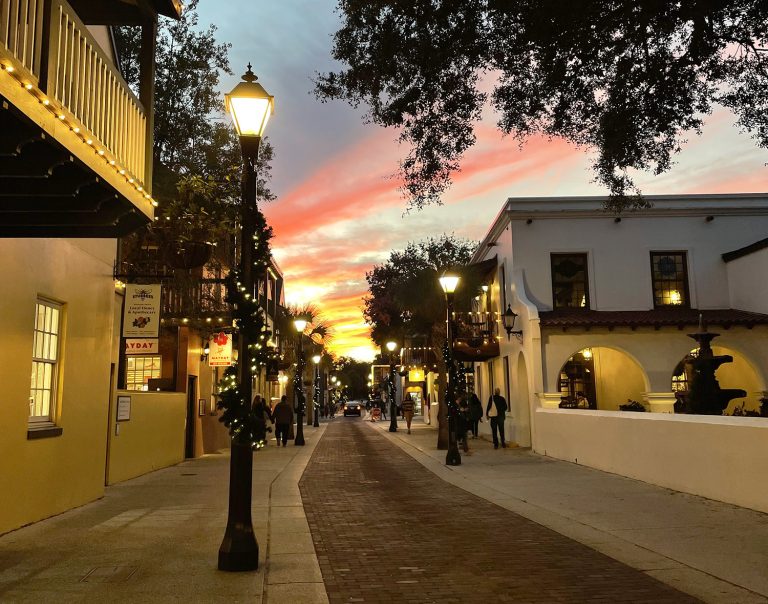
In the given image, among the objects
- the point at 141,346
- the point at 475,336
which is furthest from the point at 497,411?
the point at 141,346

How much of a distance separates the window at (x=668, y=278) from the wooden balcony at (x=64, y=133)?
59.9ft

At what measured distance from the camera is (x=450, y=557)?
23.1ft

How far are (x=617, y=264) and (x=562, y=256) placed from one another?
170cm

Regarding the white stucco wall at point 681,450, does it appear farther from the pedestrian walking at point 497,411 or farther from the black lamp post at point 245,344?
the black lamp post at point 245,344

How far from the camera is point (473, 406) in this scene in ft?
75.9

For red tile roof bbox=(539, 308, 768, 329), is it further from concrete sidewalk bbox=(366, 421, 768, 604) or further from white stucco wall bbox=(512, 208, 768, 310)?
concrete sidewalk bbox=(366, 421, 768, 604)

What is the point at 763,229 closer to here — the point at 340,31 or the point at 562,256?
the point at 562,256

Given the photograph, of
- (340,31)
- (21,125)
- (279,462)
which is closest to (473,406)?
(279,462)

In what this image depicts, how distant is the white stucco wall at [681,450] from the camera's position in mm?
9445

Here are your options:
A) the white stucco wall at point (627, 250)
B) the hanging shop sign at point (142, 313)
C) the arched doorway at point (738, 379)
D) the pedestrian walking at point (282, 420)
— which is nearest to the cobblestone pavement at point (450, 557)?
the hanging shop sign at point (142, 313)

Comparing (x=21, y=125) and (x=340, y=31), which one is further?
(x=340, y=31)

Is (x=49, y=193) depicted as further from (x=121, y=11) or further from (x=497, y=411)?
(x=497, y=411)

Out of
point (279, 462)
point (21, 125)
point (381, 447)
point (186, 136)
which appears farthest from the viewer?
point (381, 447)

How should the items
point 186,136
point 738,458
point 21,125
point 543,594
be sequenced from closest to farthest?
point 21,125 < point 543,594 < point 738,458 < point 186,136
